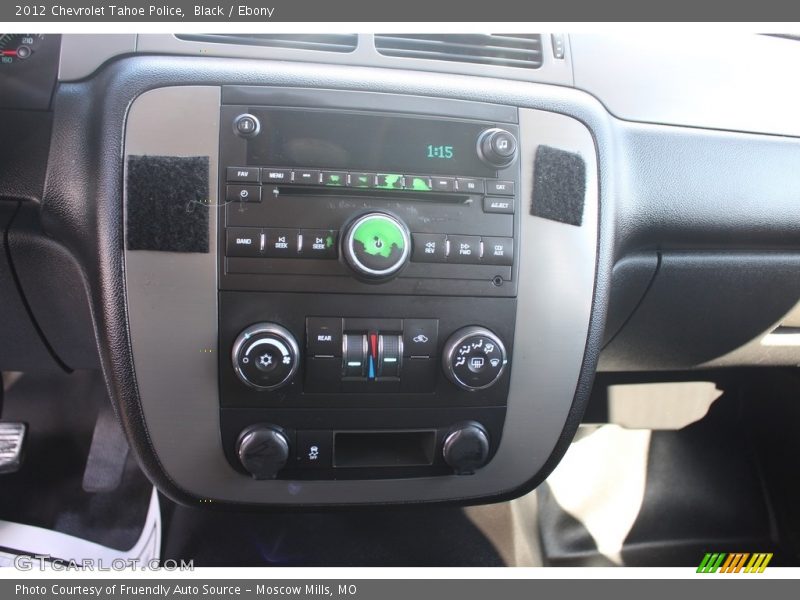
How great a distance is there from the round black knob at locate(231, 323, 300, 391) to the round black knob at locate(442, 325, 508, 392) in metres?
0.24

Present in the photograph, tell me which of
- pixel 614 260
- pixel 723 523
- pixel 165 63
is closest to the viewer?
pixel 165 63

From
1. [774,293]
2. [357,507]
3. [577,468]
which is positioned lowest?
[577,468]

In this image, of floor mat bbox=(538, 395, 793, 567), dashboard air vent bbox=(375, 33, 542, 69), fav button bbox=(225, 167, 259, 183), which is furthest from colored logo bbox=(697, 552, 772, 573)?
fav button bbox=(225, 167, 259, 183)

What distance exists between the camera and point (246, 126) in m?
0.84

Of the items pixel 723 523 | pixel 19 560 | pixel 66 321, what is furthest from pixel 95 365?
pixel 723 523

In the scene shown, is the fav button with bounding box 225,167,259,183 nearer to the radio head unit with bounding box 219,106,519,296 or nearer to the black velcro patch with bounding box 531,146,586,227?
the radio head unit with bounding box 219,106,519,296

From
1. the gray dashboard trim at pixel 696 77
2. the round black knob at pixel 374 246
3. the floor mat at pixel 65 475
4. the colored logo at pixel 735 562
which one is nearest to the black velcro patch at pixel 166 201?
the round black knob at pixel 374 246

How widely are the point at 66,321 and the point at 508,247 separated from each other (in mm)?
798

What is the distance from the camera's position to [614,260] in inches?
40.0

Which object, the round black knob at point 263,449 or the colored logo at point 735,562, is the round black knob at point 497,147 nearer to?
the round black knob at point 263,449

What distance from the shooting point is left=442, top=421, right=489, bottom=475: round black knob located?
0.95m

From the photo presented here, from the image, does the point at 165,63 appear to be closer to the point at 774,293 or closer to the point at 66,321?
the point at 66,321

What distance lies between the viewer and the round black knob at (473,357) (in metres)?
0.89

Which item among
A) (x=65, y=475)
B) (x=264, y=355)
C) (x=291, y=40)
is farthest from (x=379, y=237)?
(x=65, y=475)
